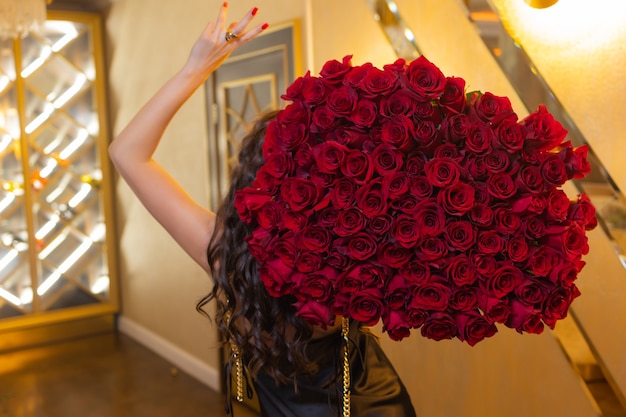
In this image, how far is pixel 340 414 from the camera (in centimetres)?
135

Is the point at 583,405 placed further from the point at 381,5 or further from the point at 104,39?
the point at 104,39

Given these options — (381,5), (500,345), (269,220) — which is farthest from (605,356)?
(381,5)

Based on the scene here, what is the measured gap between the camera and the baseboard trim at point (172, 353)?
4715mm

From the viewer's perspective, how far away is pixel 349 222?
3.70 feet

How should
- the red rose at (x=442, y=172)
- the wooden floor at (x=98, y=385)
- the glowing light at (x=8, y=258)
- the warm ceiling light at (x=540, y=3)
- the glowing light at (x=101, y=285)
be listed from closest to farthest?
the red rose at (x=442, y=172)
the warm ceiling light at (x=540, y=3)
the wooden floor at (x=98, y=385)
the glowing light at (x=8, y=258)
the glowing light at (x=101, y=285)

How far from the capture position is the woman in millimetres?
1318

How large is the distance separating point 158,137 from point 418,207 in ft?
1.94

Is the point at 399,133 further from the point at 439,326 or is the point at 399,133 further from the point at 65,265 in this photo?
the point at 65,265

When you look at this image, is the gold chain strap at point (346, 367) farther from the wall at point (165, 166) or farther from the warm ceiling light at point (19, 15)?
the warm ceiling light at point (19, 15)

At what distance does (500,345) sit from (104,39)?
15.8 feet

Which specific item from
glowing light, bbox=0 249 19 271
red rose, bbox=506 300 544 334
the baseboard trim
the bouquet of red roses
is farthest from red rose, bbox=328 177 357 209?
glowing light, bbox=0 249 19 271

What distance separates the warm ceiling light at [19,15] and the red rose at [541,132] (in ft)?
11.4

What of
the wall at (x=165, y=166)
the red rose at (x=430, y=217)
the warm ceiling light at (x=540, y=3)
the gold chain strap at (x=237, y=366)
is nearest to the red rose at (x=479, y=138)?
the red rose at (x=430, y=217)

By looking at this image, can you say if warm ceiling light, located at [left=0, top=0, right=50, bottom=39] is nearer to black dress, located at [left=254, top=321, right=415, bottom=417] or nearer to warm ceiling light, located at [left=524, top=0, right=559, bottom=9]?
warm ceiling light, located at [left=524, top=0, right=559, bottom=9]
